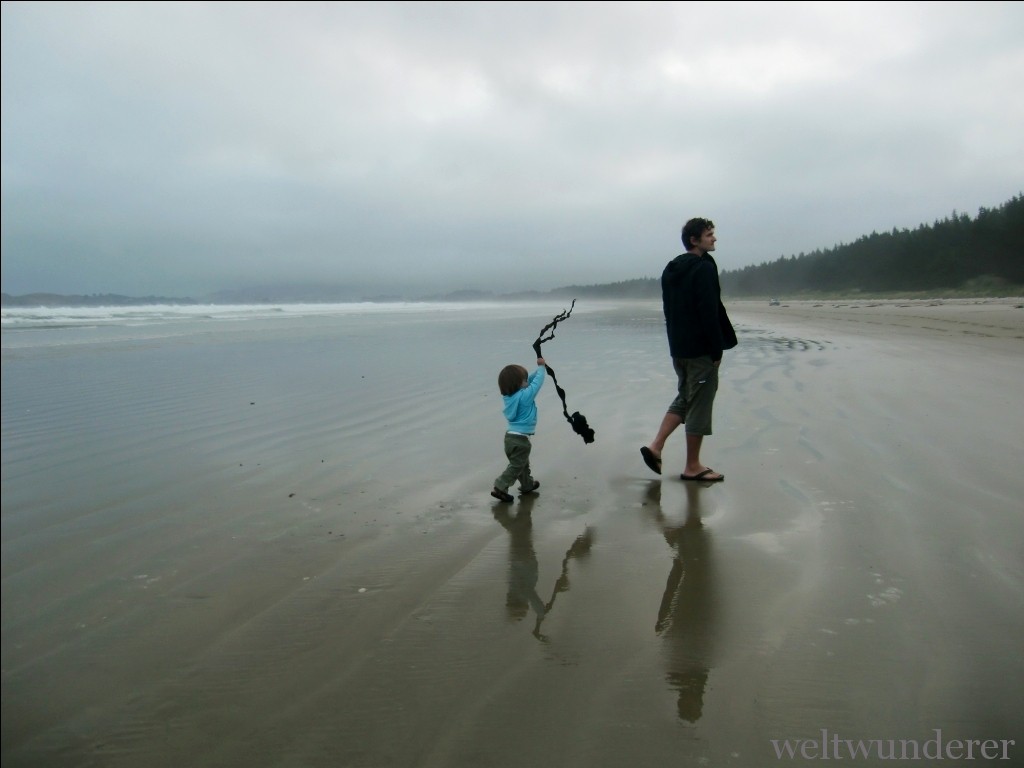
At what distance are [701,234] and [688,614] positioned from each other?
123 inches

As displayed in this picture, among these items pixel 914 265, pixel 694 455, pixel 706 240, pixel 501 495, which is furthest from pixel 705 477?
pixel 914 265

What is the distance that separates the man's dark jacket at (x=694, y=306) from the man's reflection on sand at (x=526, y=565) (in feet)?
5.89

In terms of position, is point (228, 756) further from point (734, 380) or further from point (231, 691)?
point (734, 380)

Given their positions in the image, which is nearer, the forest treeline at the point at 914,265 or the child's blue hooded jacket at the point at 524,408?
the child's blue hooded jacket at the point at 524,408

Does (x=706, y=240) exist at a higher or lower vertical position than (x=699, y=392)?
higher

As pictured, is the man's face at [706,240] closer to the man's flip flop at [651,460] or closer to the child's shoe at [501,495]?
the man's flip flop at [651,460]

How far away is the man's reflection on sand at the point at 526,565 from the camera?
2.99m

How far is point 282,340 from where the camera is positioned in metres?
17.5

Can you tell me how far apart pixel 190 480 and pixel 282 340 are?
13264 millimetres

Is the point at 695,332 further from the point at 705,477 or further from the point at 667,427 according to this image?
the point at 705,477

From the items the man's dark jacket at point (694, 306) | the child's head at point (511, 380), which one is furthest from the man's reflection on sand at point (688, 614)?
the man's dark jacket at point (694, 306)

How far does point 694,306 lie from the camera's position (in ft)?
16.5

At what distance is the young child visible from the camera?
4.54 metres

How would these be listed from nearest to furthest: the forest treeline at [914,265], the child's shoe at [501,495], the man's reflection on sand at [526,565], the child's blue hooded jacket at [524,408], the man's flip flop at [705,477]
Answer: the man's reflection on sand at [526,565] → the child's shoe at [501,495] → the child's blue hooded jacket at [524,408] → the man's flip flop at [705,477] → the forest treeline at [914,265]
